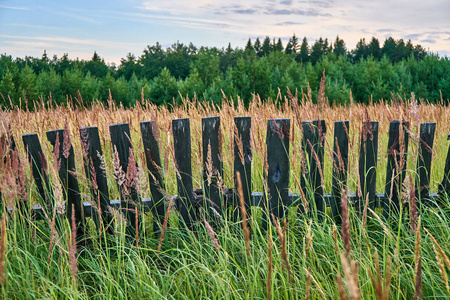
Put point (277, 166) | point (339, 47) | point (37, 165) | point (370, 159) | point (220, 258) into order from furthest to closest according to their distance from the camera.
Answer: point (339, 47)
point (370, 159)
point (277, 166)
point (37, 165)
point (220, 258)

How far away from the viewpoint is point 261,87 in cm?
1522

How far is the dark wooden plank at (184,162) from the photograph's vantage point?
118 inches

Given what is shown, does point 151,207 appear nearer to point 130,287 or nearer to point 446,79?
point 130,287

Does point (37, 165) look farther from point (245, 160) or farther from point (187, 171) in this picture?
point (245, 160)

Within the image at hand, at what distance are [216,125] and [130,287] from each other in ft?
4.36

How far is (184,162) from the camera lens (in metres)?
3.06

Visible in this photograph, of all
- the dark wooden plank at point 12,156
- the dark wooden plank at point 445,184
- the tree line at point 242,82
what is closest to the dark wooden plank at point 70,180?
the dark wooden plank at point 12,156

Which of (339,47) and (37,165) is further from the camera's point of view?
(339,47)

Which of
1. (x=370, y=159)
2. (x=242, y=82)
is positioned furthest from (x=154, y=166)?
(x=242, y=82)

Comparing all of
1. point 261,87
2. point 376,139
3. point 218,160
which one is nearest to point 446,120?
point 376,139

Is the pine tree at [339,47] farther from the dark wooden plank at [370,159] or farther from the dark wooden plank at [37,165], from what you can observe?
the dark wooden plank at [37,165]

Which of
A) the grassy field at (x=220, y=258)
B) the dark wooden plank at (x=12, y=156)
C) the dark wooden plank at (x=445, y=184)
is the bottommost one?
the grassy field at (x=220, y=258)

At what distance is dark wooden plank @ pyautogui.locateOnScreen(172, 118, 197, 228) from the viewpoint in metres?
2.99

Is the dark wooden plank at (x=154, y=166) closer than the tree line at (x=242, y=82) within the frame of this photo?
Yes
